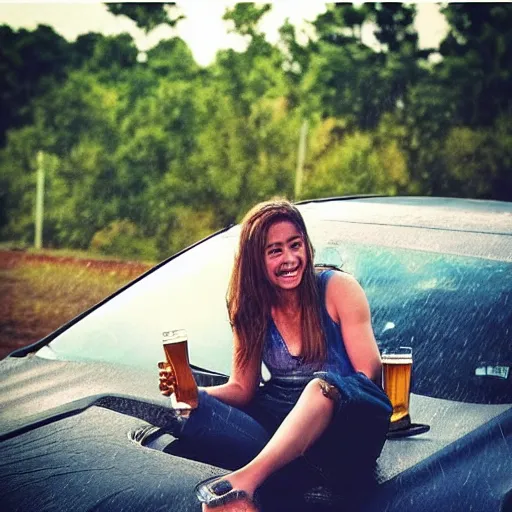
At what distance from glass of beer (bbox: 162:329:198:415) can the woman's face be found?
290 millimetres

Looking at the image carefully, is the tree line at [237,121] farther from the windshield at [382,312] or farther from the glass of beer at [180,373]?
the glass of beer at [180,373]

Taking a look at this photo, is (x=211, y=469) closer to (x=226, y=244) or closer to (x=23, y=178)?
(x=226, y=244)

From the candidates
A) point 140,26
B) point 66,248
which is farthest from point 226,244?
point 140,26

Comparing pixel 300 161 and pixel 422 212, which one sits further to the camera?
pixel 300 161

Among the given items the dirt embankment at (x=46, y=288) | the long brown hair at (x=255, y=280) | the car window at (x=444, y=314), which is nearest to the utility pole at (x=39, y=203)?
the dirt embankment at (x=46, y=288)

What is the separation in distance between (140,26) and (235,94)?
6.78 ft

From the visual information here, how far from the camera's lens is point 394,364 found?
2.10 metres

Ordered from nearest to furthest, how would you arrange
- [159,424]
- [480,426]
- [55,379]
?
1. [480,426]
2. [159,424]
3. [55,379]

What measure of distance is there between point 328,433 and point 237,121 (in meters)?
11.4

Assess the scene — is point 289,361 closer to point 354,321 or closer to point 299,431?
point 354,321

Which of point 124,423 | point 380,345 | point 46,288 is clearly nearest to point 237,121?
point 46,288

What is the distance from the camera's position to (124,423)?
1.99 meters

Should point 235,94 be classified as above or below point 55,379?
above

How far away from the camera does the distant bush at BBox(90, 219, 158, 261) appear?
1244 centimetres
